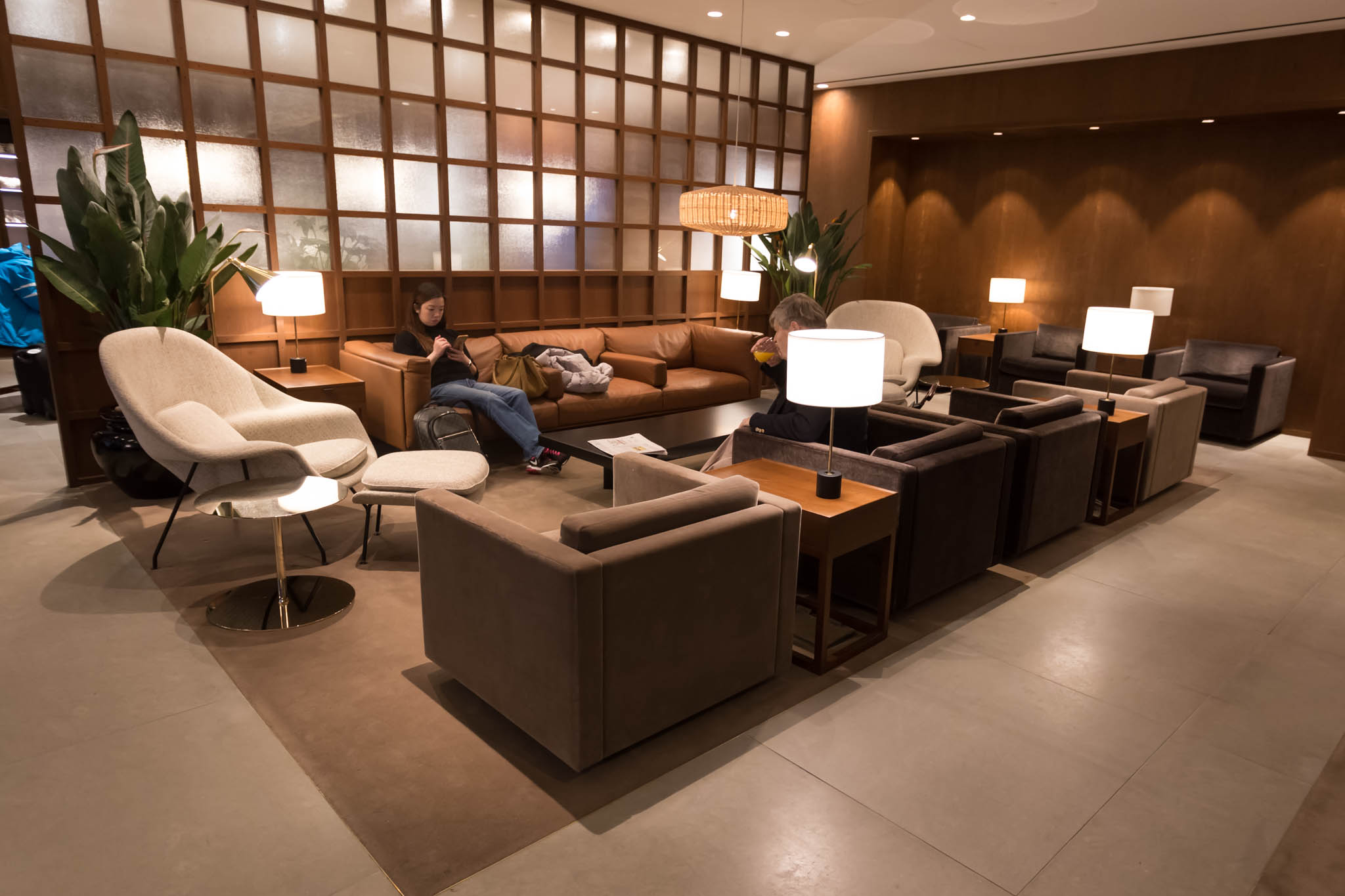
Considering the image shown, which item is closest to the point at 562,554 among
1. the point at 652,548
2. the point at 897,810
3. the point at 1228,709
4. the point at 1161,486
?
the point at 652,548

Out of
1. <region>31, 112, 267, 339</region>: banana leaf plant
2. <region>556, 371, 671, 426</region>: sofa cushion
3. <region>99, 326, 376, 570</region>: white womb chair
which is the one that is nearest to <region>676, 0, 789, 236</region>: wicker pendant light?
<region>556, 371, 671, 426</region>: sofa cushion

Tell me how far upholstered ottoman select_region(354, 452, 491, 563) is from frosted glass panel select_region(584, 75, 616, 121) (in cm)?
354

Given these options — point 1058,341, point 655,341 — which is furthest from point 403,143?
point 1058,341

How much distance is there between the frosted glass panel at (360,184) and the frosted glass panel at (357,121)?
0.09 meters

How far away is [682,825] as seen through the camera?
2000 millimetres

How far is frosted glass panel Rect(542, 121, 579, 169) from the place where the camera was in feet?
19.4

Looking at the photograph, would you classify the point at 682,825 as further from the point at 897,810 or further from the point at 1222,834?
the point at 1222,834

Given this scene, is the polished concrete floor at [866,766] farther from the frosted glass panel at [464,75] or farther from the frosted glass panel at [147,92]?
the frosted glass panel at [464,75]

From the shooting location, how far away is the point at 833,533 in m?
2.61

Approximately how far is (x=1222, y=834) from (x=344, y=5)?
5590 millimetres

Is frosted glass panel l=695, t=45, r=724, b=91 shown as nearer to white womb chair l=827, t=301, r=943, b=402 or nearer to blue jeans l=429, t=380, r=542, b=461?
white womb chair l=827, t=301, r=943, b=402

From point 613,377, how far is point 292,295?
2.22m

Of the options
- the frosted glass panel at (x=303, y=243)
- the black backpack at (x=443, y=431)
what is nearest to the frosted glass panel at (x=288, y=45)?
the frosted glass panel at (x=303, y=243)

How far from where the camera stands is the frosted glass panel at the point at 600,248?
6355 millimetres
